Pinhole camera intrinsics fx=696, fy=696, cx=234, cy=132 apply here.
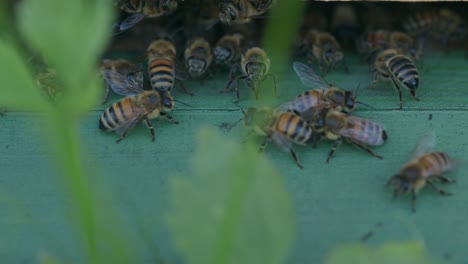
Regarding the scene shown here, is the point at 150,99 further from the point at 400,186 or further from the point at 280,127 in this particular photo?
the point at 400,186

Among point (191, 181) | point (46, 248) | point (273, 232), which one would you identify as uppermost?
point (191, 181)

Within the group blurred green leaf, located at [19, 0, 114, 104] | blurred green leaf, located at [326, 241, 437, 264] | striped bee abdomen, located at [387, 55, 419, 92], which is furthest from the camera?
striped bee abdomen, located at [387, 55, 419, 92]

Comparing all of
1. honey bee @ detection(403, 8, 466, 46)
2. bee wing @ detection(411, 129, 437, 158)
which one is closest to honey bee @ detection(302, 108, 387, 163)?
bee wing @ detection(411, 129, 437, 158)

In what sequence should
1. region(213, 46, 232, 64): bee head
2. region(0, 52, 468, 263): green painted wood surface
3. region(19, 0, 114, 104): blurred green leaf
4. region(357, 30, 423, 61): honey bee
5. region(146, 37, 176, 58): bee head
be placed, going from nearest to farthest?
1. region(19, 0, 114, 104): blurred green leaf
2. region(0, 52, 468, 263): green painted wood surface
3. region(146, 37, 176, 58): bee head
4. region(213, 46, 232, 64): bee head
5. region(357, 30, 423, 61): honey bee

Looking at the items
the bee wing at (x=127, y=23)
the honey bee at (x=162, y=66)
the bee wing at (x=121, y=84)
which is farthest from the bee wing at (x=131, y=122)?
the bee wing at (x=127, y=23)

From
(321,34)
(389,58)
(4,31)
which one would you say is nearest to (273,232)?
(4,31)

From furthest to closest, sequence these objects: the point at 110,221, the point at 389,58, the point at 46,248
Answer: the point at 389,58 < the point at 46,248 < the point at 110,221

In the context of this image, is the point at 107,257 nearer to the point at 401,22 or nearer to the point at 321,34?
the point at 321,34

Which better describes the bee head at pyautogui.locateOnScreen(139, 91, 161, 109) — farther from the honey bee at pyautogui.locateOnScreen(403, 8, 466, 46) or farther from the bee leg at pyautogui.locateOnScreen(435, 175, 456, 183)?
the honey bee at pyautogui.locateOnScreen(403, 8, 466, 46)
